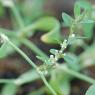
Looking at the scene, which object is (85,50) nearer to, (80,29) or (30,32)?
(80,29)

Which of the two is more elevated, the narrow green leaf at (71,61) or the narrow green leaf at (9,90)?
the narrow green leaf at (71,61)

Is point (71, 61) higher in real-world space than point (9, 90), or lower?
higher

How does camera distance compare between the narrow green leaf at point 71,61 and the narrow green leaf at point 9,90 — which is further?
the narrow green leaf at point 9,90

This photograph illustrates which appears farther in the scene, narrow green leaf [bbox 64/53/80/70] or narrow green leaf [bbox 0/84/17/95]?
narrow green leaf [bbox 0/84/17/95]

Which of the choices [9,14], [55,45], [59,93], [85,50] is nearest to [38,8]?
[9,14]

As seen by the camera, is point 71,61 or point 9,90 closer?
point 71,61

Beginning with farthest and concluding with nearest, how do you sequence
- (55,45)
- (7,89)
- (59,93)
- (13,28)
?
(13,28)
(55,45)
(7,89)
(59,93)

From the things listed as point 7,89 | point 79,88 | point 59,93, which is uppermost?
point 59,93

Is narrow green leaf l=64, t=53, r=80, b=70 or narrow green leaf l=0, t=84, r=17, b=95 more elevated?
narrow green leaf l=64, t=53, r=80, b=70

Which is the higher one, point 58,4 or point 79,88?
point 58,4

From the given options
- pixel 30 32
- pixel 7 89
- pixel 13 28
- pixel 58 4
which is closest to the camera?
pixel 7 89

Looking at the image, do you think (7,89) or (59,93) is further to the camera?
(7,89)
